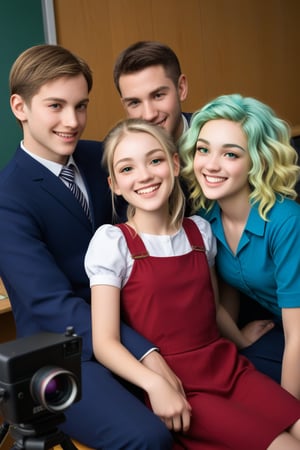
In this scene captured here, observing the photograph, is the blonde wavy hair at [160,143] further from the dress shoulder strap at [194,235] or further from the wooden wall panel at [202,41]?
the wooden wall panel at [202,41]

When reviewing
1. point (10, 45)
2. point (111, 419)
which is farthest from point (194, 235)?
point (10, 45)

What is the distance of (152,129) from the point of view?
1.80 m

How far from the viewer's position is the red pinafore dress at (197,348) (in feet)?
5.01

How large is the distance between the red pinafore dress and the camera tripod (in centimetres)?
43

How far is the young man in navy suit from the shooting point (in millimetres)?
1553

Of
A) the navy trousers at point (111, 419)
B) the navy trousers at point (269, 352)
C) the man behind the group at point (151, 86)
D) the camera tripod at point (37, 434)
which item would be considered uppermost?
the man behind the group at point (151, 86)

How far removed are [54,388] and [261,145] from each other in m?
0.95

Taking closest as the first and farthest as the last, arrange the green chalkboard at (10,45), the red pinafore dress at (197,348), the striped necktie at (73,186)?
the red pinafore dress at (197,348), the striped necktie at (73,186), the green chalkboard at (10,45)

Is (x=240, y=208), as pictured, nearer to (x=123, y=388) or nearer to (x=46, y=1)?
(x=123, y=388)

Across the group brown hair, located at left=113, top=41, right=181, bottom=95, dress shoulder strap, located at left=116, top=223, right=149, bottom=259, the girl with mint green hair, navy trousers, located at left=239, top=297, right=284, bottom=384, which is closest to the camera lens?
dress shoulder strap, located at left=116, top=223, right=149, bottom=259

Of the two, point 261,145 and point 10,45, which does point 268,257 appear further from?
point 10,45

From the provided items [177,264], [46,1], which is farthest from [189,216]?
[46,1]

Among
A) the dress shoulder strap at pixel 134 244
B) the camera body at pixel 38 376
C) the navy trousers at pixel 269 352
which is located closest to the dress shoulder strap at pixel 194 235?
the dress shoulder strap at pixel 134 244

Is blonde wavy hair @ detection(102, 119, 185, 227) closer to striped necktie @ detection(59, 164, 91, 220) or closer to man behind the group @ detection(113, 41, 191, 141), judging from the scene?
striped necktie @ detection(59, 164, 91, 220)
